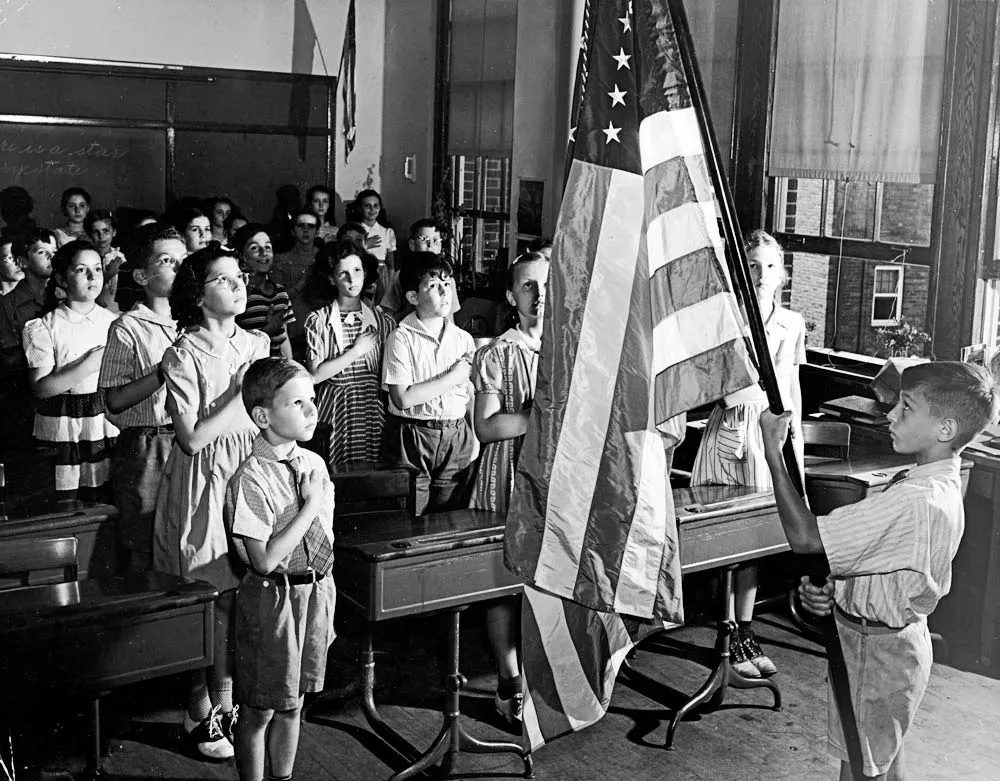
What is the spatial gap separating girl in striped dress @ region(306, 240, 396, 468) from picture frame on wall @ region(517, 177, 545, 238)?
3.66 metres

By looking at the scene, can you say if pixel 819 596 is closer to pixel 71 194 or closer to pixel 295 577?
pixel 295 577

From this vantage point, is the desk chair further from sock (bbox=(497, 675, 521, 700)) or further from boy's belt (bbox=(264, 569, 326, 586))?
sock (bbox=(497, 675, 521, 700))

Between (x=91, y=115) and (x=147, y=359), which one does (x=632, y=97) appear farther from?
(x=91, y=115)

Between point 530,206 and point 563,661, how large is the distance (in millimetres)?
A: 6494

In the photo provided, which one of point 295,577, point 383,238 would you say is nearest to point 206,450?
point 295,577

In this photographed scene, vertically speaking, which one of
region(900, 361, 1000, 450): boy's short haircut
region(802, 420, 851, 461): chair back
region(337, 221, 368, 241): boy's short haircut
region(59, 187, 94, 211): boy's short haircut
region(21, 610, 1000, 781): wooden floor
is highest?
region(59, 187, 94, 211): boy's short haircut

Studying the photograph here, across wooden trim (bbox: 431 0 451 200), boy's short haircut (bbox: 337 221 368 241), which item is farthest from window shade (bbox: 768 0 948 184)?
wooden trim (bbox: 431 0 451 200)

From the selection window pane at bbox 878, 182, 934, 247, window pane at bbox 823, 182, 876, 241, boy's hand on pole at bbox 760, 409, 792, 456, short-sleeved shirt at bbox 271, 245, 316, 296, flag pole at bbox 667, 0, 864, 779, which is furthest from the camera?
short-sleeved shirt at bbox 271, 245, 316, 296

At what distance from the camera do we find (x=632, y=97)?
2652 mm

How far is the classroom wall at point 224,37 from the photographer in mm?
10391

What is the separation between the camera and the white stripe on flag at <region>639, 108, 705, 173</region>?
255 centimetres

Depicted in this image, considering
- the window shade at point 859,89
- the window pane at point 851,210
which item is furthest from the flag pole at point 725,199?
the window pane at point 851,210

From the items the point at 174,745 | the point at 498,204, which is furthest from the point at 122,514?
the point at 498,204

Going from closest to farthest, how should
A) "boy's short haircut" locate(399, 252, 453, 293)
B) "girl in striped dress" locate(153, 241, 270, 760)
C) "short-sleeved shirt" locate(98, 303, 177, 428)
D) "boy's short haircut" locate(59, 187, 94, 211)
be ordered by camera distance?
"girl in striped dress" locate(153, 241, 270, 760)
"short-sleeved shirt" locate(98, 303, 177, 428)
"boy's short haircut" locate(399, 252, 453, 293)
"boy's short haircut" locate(59, 187, 94, 211)
